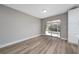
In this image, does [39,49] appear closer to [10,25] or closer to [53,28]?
[10,25]

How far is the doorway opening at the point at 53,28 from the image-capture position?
236 inches

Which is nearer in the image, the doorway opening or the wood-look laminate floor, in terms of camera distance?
the wood-look laminate floor

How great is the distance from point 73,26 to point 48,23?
11.0 ft

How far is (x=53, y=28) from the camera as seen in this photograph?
21.8 ft

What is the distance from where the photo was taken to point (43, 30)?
760 centimetres

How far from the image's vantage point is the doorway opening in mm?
6005

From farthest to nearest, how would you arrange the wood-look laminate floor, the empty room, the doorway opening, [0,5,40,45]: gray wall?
the doorway opening
[0,5,40,45]: gray wall
the empty room
the wood-look laminate floor

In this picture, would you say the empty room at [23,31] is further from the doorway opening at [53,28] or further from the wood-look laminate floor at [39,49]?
the doorway opening at [53,28]

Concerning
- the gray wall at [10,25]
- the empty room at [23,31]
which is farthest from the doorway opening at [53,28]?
the gray wall at [10,25]

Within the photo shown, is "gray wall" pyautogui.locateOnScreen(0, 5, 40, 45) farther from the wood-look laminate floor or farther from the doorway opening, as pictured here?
the doorway opening

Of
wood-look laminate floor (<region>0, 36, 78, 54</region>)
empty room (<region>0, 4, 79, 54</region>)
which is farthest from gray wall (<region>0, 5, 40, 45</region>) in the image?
wood-look laminate floor (<region>0, 36, 78, 54</region>)

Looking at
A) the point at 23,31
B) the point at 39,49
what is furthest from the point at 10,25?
the point at 39,49
